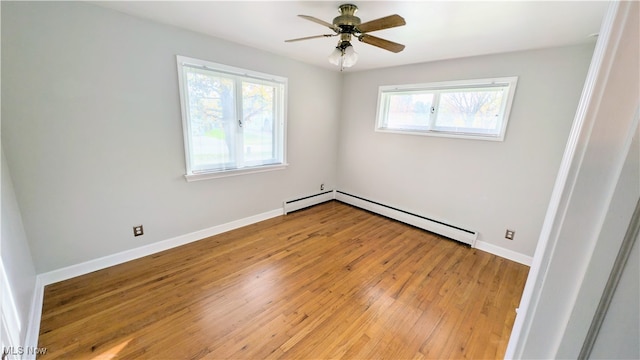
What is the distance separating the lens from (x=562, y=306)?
0.40m

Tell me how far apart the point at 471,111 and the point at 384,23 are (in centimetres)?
191

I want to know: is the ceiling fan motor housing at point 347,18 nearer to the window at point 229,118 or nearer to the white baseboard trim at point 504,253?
the window at point 229,118

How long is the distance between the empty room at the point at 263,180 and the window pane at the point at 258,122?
25 millimetres

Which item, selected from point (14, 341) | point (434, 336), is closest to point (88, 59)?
point (14, 341)

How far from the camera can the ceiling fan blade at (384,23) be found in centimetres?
150

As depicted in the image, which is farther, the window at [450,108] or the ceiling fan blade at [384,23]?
the window at [450,108]

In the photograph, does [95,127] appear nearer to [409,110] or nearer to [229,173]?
[229,173]

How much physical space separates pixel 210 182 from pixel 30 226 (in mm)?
1417

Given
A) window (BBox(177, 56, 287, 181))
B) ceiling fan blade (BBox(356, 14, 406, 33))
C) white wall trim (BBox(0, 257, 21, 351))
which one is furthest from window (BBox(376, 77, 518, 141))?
white wall trim (BBox(0, 257, 21, 351))

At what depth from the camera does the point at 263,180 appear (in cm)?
339

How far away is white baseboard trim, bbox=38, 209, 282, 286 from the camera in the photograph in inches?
81.5

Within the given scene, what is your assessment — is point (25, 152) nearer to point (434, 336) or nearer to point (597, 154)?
point (597, 154)

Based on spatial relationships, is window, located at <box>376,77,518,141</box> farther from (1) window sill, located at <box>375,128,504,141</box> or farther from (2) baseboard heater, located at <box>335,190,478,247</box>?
(2) baseboard heater, located at <box>335,190,478,247</box>

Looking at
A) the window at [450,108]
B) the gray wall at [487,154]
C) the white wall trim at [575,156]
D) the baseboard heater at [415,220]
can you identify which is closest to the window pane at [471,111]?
the window at [450,108]
